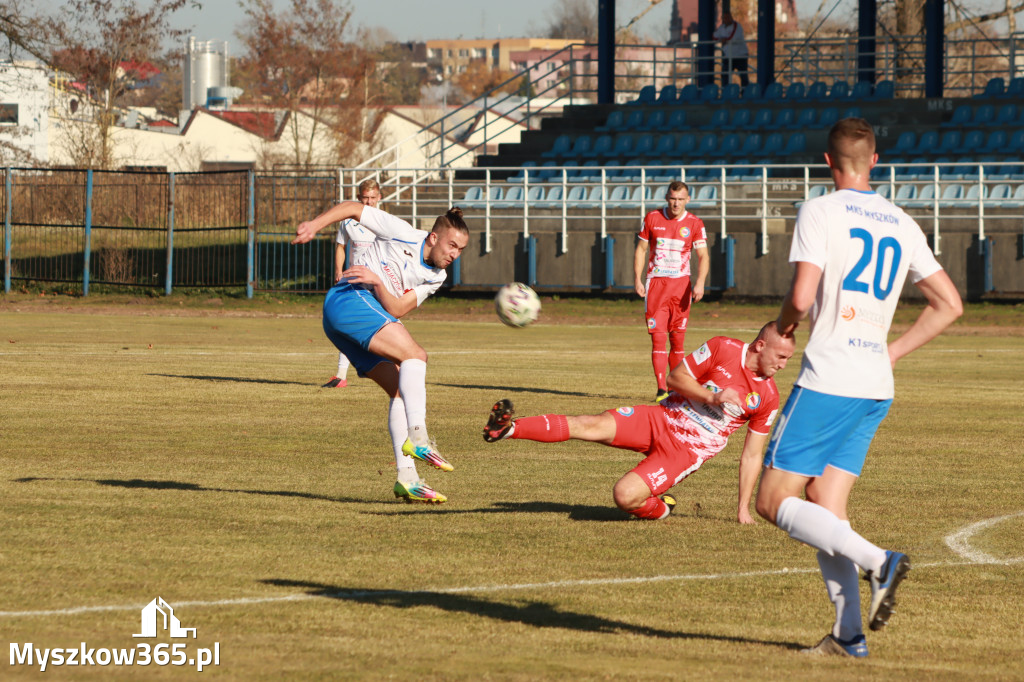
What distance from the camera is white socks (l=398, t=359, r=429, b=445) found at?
826 cm

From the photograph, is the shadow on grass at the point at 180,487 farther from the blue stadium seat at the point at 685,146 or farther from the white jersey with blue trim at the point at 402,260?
the blue stadium seat at the point at 685,146

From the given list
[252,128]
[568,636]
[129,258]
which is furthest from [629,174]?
[252,128]

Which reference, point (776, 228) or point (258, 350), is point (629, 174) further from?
point (258, 350)

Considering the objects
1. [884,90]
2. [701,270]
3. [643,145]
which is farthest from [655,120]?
[701,270]

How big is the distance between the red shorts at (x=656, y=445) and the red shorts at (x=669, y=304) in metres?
6.78

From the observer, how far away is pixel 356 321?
8.57m

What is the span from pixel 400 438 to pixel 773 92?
1209 inches

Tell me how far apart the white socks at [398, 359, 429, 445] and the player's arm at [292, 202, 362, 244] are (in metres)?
1.00

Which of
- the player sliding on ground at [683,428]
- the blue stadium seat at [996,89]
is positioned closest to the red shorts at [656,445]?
the player sliding on ground at [683,428]

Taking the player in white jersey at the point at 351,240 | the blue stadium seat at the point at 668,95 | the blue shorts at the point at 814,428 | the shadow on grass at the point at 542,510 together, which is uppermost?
the blue stadium seat at the point at 668,95

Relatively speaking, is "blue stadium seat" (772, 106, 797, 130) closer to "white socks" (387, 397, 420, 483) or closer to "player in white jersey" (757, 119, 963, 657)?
"white socks" (387, 397, 420, 483)

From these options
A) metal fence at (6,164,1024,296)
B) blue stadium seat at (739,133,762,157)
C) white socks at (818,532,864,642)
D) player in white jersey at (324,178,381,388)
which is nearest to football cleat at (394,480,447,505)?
white socks at (818,532,864,642)

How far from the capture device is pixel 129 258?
32250mm

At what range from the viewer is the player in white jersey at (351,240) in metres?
14.0
